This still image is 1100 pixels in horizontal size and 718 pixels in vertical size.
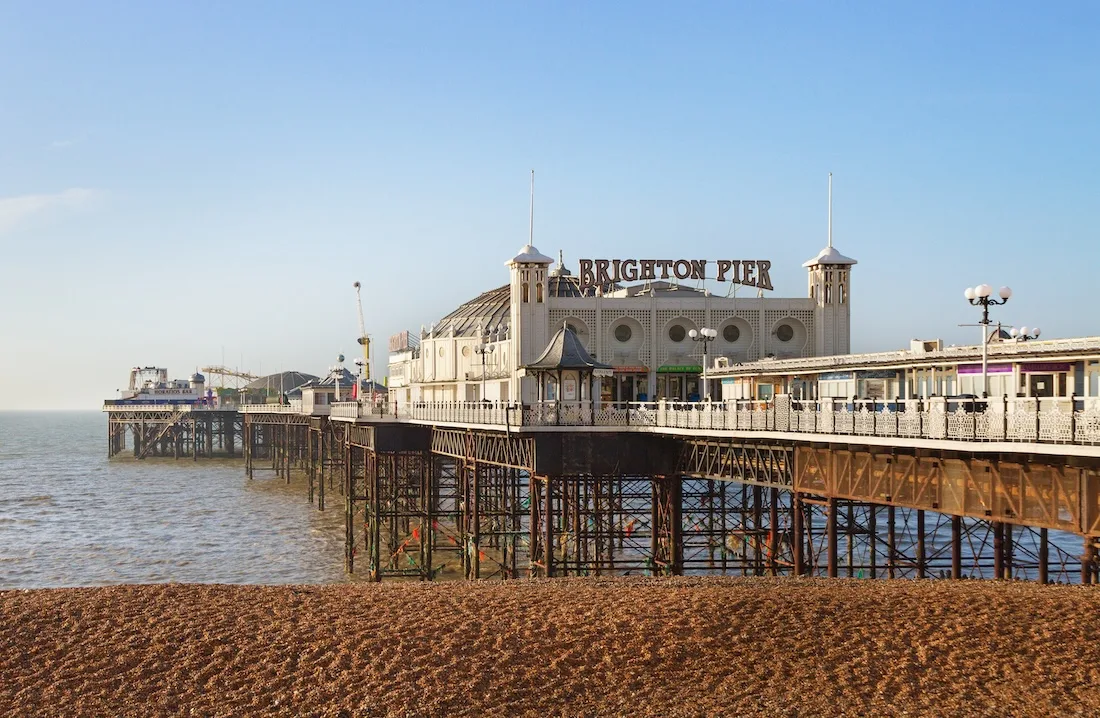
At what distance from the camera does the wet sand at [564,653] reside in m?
18.5

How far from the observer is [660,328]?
2243 inches

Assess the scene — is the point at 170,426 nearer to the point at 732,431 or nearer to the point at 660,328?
the point at 660,328

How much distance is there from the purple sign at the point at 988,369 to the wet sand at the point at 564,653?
21.3 ft

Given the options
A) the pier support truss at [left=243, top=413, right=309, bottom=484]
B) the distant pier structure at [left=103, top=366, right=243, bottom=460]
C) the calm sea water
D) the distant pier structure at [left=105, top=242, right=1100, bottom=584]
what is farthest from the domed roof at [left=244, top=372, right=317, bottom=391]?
the distant pier structure at [left=105, top=242, right=1100, bottom=584]

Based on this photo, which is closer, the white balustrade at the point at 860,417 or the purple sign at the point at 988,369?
the white balustrade at the point at 860,417

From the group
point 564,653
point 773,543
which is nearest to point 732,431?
point 773,543

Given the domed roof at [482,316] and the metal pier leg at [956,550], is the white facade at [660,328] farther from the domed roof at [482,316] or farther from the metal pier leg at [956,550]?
the metal pier leg at [956,550]

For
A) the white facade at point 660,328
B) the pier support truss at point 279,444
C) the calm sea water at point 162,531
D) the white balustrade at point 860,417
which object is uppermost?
the white facade at point 660,328

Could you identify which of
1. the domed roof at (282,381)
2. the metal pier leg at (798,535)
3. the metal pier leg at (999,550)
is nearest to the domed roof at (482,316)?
the metal pier leg at (798,535)

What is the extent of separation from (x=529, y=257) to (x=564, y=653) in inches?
1407

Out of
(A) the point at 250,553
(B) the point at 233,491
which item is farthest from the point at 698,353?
(B) the point at 233,491

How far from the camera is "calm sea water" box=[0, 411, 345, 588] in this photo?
51188 millimetres

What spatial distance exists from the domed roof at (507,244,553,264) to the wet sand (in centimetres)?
3111

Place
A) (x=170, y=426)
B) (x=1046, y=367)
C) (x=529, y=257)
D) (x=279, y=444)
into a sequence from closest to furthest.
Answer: (x=1046, y=367)
(x=529, y=257)
(x=279, y=444)
(x=170, y=426)
